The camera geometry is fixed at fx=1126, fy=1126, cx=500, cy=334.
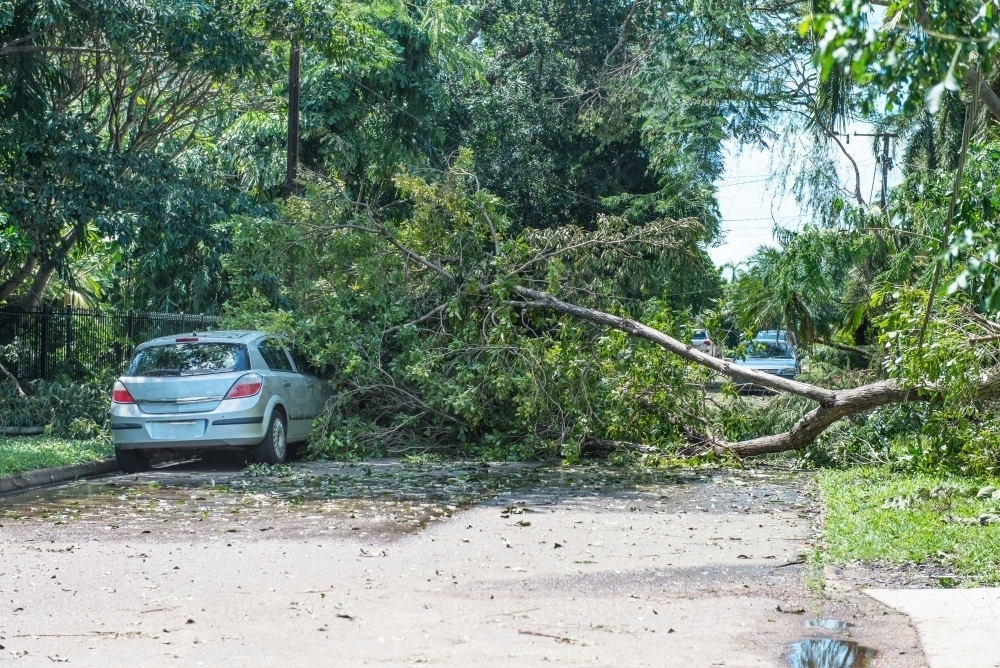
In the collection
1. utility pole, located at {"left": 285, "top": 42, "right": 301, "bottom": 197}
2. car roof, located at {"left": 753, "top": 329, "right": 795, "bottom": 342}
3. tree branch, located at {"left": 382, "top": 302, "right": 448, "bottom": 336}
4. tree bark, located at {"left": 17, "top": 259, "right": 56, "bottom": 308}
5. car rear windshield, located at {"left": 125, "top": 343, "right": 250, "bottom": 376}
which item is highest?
utility pole, located at {"left": 285, "top": 42, "right": 301, "bottom": 197}

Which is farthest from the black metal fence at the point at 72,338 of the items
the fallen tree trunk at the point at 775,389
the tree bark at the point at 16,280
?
the fallen tree trunk at the point at 775,389

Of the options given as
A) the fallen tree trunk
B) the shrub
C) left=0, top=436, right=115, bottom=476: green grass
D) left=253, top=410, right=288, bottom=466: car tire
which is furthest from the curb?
the fallen tree trunk

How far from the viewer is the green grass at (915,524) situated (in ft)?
25.5

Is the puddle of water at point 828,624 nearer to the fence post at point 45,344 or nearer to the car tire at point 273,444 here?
the car tire at point 273,444

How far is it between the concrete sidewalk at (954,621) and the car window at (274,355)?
980 cm

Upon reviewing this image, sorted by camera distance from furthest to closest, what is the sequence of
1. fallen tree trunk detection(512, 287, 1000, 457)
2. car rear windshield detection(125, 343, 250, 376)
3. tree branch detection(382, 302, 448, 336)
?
tree branch detection(382, 302, 448, 336)
car rear windshield detection(125, 343, 250, 376)
fallen tree trunk detection(512, 287, 1000, 457)

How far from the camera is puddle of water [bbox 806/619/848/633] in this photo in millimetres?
6162

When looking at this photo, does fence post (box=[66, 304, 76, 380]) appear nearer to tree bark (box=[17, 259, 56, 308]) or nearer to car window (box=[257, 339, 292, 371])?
tree bark (box=[17, 259, 56, 308])

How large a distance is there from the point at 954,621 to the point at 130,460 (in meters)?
11.1

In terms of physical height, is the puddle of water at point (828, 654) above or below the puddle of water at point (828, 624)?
above

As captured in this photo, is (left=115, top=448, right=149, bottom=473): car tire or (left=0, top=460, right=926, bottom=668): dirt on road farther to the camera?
(left=115, top=448, right=149, bottom=473): car tire

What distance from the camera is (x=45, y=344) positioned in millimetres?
20062

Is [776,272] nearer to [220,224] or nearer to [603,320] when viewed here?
[603,320]

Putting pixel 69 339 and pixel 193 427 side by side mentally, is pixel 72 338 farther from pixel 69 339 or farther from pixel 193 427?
pixel 193 427
